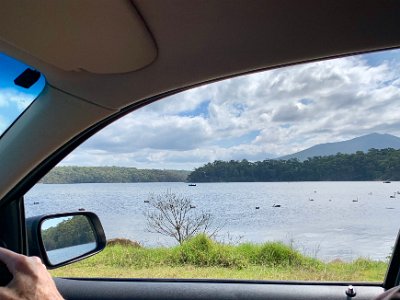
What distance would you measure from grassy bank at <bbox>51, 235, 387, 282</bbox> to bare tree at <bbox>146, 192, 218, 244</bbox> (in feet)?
0.70

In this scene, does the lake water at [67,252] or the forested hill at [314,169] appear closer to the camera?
the lake water at [67,252]

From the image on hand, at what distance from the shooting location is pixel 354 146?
2.68 metres

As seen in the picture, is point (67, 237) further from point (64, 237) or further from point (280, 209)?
point (280, 209)

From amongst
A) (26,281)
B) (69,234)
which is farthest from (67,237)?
(26,281)

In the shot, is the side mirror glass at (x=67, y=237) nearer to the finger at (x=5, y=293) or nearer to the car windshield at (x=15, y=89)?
the car windshield at (x=15, y=89)

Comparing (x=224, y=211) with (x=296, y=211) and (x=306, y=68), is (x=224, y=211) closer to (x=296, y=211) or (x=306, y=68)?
(x=296, y=211)

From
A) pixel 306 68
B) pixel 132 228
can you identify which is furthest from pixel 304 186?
pixel 132 228

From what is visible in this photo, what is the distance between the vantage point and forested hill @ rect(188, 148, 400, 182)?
2.58 meters

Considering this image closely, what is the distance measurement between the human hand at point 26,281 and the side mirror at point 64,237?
3.38 ft

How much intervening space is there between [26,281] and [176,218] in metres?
3.20

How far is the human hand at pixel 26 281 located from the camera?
110 cm

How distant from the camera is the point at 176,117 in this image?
288 centimetres

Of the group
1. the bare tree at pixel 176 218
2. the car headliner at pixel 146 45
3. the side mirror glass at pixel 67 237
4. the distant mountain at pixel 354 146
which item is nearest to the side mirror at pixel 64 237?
the side mirror glass at pixel 67 237

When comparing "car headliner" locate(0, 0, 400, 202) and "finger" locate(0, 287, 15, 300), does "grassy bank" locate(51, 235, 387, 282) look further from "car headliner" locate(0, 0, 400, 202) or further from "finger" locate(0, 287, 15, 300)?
"finger" locate(0, 287, 15, 300)
